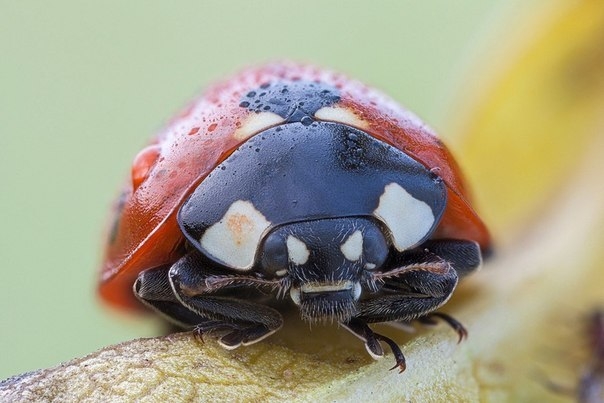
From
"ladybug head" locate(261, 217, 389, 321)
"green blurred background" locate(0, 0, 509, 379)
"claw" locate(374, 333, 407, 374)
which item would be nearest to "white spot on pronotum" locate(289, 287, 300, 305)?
"ladybug head" locate(261, 217, 389, 321)

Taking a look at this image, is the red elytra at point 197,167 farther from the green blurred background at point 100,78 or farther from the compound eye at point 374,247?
the green blurred background at point 100,78

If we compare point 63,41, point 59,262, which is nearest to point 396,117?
point 59,262

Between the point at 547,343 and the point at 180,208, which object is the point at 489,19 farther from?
the point at 180,208

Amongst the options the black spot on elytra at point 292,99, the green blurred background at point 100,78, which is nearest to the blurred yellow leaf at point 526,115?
the black spot on elytra at point 292,99

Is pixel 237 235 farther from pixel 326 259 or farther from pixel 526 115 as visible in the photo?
pixel 526 115

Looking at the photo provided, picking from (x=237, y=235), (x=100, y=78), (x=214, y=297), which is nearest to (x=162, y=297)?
(x=214, y=297)

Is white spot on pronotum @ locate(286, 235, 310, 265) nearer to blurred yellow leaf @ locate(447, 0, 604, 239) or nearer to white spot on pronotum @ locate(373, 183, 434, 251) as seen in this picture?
white spot on pronotum @ locate(373, 183, 434, 251)
